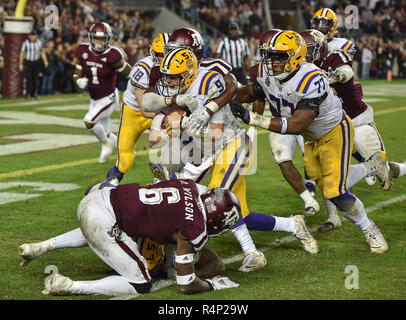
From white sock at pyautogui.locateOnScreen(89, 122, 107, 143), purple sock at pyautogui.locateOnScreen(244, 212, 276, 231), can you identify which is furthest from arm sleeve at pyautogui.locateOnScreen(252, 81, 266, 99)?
white sock at pyautogui.locateOnScreen(89, 122, 107, 143)

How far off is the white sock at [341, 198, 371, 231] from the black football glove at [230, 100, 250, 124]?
107 centimetres

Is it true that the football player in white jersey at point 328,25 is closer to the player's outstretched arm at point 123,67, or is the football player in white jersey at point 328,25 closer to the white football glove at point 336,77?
the white football glove at point 336,77

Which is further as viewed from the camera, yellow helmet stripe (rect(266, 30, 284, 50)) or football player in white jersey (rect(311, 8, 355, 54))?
football player in white jersey (rect(311, 8, 355, 54))

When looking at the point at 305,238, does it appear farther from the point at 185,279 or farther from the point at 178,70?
the point at 178,70

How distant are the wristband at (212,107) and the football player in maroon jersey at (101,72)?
4115 mm

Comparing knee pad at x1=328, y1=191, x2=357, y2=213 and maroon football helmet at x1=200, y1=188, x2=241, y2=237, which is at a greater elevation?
maroon football helmet at x1=200, y1=188, x2=241, y2=237

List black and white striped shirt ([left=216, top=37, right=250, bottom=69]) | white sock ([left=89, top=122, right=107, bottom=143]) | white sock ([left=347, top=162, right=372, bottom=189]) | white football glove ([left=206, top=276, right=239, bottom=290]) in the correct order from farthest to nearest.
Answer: black and white striped shirt ([left=216, top=37, right=250, bottom=69])
white sock ([left=89, top=122, right=107, bottom=143])
white sock ([left=347, top=162, right=372, bottom=189])
white football glove ([left=206, top=276, right=239, bottom=290])

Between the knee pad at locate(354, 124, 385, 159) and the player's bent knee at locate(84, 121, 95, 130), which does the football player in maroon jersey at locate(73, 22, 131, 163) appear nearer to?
the player's bent knee at locate(84, 121, 95, 130)

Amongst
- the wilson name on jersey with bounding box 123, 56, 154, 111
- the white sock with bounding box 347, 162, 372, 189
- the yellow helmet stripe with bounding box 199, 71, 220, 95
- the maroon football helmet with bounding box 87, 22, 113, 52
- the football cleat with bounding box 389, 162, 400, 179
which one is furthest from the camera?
the maroon football helmet with bounding box 87, 22, 113, 52

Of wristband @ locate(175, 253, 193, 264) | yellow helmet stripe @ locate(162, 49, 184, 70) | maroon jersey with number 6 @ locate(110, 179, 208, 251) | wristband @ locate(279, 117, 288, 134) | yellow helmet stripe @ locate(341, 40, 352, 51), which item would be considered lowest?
wristband @ locate(175, 253, 193, 264)

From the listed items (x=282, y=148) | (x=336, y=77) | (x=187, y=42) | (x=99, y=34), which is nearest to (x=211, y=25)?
(x=99, y=34)

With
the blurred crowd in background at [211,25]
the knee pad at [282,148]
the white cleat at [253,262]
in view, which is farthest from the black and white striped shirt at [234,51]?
the white cleat at [253,262]

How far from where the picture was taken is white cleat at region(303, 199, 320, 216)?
6742mm

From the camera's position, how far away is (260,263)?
5066 millimetres
